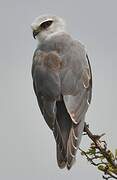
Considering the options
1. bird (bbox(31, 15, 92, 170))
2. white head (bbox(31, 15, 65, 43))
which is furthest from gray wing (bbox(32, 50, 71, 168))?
white head (bbox(31, 15, 65, 43))

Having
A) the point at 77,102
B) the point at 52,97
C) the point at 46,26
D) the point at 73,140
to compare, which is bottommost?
the point at 73,140

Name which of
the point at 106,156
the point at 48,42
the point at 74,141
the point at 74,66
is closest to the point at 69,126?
the point at 74,141

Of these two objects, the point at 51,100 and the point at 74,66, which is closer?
the point at 51,100

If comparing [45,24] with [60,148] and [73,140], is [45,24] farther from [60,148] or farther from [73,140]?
[60,148]

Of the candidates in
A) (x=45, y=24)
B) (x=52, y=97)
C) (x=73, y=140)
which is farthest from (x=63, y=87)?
(x=45, y=24)

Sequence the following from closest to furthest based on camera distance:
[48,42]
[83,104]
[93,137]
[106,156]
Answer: [106,156]
[93,137]
[83,104]
[48,42]

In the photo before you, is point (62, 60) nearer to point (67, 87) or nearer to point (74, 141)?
point (67, 87)

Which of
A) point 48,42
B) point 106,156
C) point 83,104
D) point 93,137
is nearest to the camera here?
point 106,156

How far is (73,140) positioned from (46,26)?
225 centimetres

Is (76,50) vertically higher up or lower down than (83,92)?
higher up

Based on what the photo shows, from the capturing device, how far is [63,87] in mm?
5781

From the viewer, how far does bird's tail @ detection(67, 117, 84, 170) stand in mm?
5187

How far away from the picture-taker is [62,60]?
6035 millimetres

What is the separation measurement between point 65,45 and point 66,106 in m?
1.04
